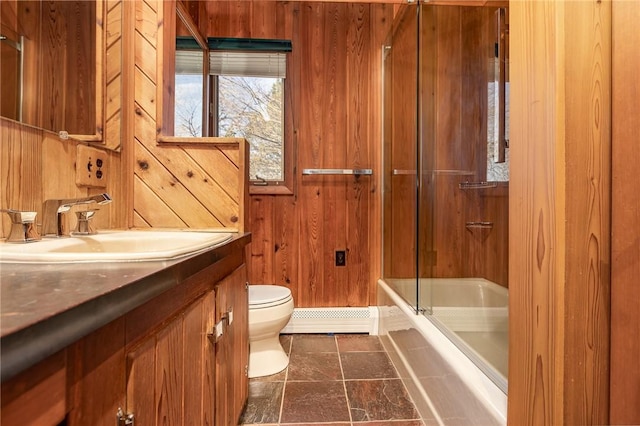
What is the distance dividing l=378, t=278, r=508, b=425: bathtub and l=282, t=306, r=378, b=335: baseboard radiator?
0.10m

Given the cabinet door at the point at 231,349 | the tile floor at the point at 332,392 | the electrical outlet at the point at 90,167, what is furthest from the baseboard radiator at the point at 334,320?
the electrical outlet at the point at 90,167

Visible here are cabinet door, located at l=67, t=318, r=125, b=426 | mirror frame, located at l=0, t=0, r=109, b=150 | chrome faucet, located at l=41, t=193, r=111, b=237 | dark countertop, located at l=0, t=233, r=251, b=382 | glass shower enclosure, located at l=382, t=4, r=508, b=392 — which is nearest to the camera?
dark countertop, located at l=0, t=233, r=251, b=382

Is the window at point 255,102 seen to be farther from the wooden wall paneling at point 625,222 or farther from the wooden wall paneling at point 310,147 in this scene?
the wooden wall paneling at point 625,222

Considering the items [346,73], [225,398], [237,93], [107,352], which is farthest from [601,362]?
[237,93]

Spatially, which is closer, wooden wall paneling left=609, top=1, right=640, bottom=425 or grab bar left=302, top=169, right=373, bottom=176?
wooden wall paneling left=609, top=1, right=640, bottom=425

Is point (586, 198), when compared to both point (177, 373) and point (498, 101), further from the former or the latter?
Result: point (498, 101)

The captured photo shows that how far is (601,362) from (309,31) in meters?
2.44

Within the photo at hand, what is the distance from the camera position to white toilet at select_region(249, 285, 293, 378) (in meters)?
1.62

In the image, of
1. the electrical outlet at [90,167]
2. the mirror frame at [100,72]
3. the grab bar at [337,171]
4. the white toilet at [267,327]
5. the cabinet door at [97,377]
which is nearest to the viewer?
the cabinet door at [97,377]

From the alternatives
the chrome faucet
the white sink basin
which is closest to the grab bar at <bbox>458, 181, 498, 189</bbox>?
the white sink basin

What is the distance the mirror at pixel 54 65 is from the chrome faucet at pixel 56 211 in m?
0.24

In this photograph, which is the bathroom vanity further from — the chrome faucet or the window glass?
the window glass

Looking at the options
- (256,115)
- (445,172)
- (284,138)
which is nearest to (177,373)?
(445,172)

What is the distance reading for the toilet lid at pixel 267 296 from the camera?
164 centimetres
